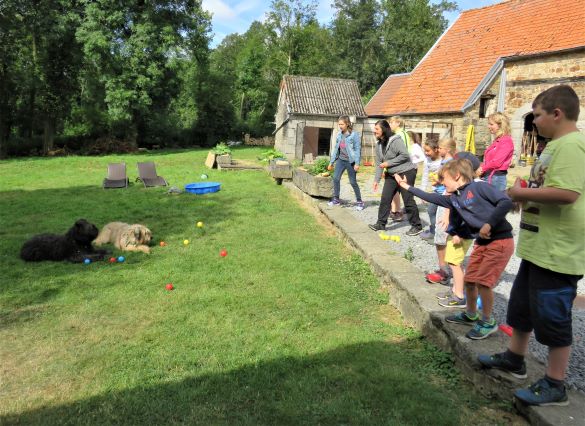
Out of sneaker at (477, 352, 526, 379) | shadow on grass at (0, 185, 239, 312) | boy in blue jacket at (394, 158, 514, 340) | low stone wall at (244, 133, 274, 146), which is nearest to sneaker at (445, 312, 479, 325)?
boy in blue jacket at (394, 158, 514, 340)

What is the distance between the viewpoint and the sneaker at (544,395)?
8.59ft

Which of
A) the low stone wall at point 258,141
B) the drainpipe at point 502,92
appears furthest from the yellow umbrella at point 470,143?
the low stone wall at point 258,141

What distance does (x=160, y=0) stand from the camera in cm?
2644

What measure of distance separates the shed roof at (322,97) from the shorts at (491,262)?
66.9 ft

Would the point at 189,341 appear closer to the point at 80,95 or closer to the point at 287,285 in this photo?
the point at 287,285

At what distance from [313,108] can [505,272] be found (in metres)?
19.2

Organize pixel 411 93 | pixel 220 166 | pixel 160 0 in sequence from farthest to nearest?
pixel 160 0 → pixel 411 93 → pixel 220 166

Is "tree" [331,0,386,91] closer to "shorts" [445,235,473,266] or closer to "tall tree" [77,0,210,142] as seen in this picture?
"tall tree" [77,0,210,142]

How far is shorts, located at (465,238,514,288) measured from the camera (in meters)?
3.31

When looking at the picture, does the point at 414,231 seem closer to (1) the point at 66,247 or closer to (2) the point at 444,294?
(2) the point at 444,294

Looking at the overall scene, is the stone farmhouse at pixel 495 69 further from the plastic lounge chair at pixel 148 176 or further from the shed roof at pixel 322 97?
the plastic lounge chair at pixel 148 176

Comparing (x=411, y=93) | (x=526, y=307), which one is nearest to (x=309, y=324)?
(x=526, y=307)

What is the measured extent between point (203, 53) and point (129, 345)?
3081 centimetres

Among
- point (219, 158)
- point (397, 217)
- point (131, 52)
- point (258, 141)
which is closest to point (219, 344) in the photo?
point (397, 217)
